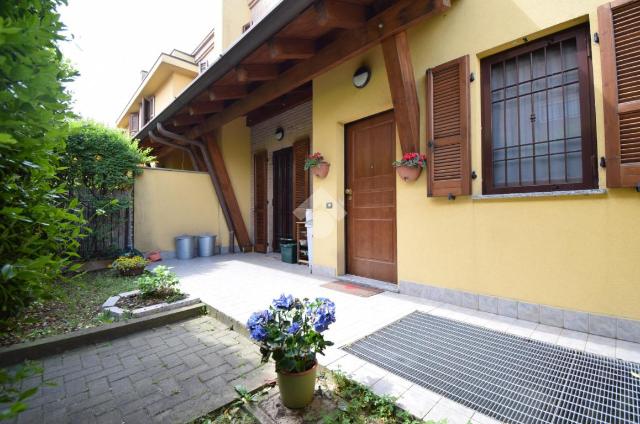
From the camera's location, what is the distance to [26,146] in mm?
1074

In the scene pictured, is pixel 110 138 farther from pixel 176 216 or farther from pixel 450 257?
pixel 450 257

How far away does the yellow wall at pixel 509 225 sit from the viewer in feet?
7.59

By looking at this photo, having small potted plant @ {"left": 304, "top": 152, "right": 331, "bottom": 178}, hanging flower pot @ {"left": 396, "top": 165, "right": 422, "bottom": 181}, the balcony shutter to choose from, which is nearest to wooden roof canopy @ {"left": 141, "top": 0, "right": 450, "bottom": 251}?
hanging flower pot @ {"left": 396, "top": 165, "right": 422, "bottom": 181}

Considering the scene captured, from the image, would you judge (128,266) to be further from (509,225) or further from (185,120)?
(509,225)

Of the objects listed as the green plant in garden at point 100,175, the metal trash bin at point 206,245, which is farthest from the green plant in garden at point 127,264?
the metal trash bin at point 206,245

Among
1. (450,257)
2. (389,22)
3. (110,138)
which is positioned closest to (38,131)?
(389,22)

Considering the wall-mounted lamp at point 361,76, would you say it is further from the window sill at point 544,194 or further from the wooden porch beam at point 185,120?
the wooden porch beam at point 185,120

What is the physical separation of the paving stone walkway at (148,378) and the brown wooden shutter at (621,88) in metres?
3.08

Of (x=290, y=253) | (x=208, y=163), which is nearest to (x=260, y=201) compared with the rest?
(x=208, y=163)

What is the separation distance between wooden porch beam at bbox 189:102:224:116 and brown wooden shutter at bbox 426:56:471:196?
4.23 meters

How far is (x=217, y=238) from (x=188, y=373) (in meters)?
5.62

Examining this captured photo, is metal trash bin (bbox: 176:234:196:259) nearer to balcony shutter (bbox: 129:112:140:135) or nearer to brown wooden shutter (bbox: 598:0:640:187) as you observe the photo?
brown wooden shutter (bbox: 598:0:640:187)

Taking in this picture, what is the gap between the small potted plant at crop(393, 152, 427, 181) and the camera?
10.9 ft

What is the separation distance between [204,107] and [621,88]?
5957mm
